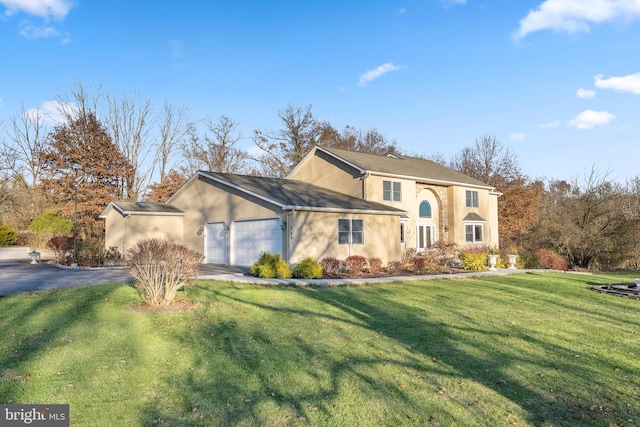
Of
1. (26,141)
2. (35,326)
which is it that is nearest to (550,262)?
(35,326)

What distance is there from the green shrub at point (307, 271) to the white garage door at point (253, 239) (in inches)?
78.7

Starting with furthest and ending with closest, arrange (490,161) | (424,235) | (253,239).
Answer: (490,161) → (424,235) → (253,239)

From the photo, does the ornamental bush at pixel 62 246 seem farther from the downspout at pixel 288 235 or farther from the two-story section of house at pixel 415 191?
the two-story section of house at pixel 415 191

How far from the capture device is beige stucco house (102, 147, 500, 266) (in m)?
18.3

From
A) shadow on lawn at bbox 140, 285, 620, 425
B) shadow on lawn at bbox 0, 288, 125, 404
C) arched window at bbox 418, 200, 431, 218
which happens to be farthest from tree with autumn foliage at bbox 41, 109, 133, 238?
shadow on lawn at bbox 140, 285, 620, 425

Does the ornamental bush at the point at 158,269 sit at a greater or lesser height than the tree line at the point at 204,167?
lesser

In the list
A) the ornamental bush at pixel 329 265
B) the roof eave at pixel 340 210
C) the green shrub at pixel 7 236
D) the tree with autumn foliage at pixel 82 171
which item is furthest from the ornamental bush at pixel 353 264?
the green shrub at pixel 7 236

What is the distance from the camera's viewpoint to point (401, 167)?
84.2 feet

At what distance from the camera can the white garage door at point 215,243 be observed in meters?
21.0

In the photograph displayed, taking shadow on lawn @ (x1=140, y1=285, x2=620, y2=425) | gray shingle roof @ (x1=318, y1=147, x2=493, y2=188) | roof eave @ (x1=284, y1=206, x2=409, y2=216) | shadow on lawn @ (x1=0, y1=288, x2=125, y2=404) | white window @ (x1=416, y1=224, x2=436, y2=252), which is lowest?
shadow on lawn @ (x1=140, y1=285, x2=620, y2=425)

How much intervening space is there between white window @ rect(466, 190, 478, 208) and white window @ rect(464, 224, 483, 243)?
4.69 feet

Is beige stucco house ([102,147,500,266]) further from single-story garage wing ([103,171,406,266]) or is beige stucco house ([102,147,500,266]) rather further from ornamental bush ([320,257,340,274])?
ornamental bush ([320,257,340,274])

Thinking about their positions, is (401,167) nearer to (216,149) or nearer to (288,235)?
(288,235)

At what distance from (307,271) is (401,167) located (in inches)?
500
